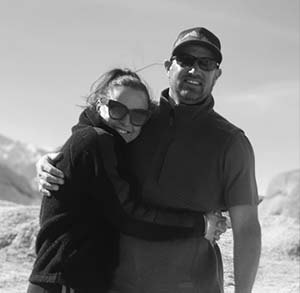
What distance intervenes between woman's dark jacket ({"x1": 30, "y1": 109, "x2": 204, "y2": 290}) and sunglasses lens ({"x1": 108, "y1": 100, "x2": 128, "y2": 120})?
0.10 meters

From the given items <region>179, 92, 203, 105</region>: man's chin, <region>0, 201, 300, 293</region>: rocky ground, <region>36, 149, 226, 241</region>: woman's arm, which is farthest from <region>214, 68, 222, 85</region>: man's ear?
<region>0, 201, 300, 293</region>: rocky ground

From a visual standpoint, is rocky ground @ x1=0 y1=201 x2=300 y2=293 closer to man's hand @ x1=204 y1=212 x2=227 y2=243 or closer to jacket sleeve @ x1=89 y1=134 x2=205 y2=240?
man's hand @ x1=204 y1=212 x2=227 y2=243

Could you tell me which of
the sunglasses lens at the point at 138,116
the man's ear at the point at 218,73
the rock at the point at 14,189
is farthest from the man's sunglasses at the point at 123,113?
the rock at the point at 14,189

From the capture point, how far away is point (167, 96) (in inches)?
165

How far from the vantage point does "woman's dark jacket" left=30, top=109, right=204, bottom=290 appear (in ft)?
11.8

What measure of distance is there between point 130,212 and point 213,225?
1.63 ft

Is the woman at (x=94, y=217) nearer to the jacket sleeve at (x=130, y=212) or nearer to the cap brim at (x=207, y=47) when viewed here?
the jacket sleeve at (x=130, y=212)

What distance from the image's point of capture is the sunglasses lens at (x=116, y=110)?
379cm

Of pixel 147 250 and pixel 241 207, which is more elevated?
pixel 241 207

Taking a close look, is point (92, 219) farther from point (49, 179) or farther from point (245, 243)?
point (245, 243)

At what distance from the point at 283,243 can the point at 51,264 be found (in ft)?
32.4

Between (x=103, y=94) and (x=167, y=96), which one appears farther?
(x=167, y=96)

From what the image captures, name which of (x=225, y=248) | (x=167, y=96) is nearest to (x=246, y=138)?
(x=167, y=96)

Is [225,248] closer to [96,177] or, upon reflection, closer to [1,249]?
[96,177]
